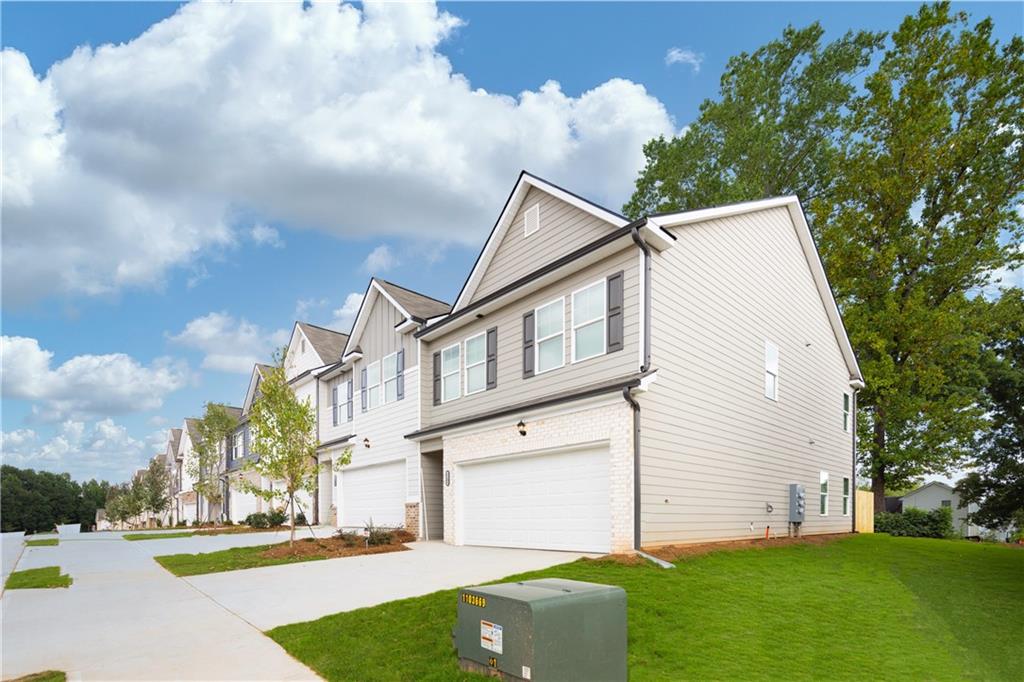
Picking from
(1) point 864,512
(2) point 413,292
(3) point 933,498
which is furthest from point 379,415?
(3) point 933,498

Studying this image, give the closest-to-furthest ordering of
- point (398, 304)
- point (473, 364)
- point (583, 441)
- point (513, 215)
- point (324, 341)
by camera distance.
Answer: point (583, 441), point (513, 215), point (473, 364), point (398, 304), point (324, 341)

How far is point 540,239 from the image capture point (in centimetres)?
1669

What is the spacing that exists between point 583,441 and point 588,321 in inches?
102

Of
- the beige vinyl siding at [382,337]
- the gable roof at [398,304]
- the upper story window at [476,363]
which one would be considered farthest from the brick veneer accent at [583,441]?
the gable roof at [398,304]

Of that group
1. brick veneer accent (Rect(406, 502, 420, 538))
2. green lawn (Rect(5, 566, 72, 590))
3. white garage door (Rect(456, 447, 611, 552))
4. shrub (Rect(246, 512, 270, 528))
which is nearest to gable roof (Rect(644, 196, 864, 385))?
white garage door (Rect(456, 447, 611, 552))

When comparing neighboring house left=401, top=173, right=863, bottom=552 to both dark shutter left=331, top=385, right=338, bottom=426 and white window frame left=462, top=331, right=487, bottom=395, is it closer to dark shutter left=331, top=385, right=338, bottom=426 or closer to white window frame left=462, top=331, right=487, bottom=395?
white window frame left=462, top=331, right=487, bottom=395

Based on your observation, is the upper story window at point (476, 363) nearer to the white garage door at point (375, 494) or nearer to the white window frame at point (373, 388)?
the white garage door at point (375, 494)

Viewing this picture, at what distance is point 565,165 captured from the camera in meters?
25.9

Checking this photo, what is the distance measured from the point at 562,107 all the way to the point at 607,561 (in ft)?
48.8

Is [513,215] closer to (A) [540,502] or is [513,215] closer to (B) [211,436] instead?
(A) [540,502]

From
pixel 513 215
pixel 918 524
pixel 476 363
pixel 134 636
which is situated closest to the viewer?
pixel 134 636

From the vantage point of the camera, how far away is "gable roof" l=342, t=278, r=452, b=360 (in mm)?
21953

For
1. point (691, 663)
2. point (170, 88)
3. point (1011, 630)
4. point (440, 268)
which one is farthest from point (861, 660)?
point (440, 268)

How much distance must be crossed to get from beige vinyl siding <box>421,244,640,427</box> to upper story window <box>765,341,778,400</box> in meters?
5.94
